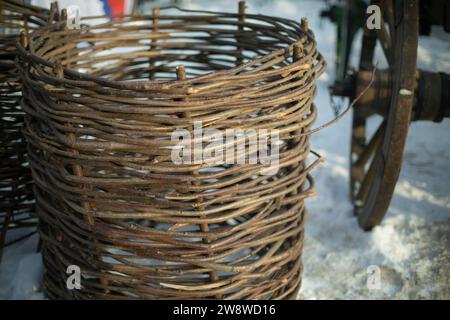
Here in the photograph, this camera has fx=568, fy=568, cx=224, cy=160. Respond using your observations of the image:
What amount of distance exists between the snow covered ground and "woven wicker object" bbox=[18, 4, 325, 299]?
0.26 m

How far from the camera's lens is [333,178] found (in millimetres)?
2559

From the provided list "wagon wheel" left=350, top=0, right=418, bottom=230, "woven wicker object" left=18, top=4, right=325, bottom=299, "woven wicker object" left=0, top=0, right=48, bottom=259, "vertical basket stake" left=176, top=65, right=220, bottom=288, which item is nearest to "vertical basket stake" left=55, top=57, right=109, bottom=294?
"woven wicker object" left=18, top=4, right=325, bottom=299

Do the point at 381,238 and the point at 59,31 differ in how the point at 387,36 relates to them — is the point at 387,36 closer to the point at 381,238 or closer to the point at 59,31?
the point at 381,238

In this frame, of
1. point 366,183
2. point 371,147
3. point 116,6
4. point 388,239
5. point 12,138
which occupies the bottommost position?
point 388,239

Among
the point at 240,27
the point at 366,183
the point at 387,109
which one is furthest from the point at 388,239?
the point at 240,27

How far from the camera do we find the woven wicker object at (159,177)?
50.0 inches

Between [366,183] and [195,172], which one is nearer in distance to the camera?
[195,172]

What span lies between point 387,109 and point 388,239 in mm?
487

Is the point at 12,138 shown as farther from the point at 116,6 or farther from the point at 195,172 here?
the point at 116,6

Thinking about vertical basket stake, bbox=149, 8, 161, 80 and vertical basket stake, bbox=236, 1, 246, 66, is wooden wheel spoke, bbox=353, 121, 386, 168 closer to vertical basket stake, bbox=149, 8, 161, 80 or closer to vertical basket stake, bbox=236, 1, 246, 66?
vertical basket stake, bbox=236, 1, 246, 66

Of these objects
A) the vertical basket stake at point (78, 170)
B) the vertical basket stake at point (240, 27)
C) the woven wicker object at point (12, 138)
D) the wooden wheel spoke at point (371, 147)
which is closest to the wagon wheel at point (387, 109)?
the wooden wheel spoke at point (371, 147)

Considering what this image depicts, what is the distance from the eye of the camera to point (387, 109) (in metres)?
1.93
